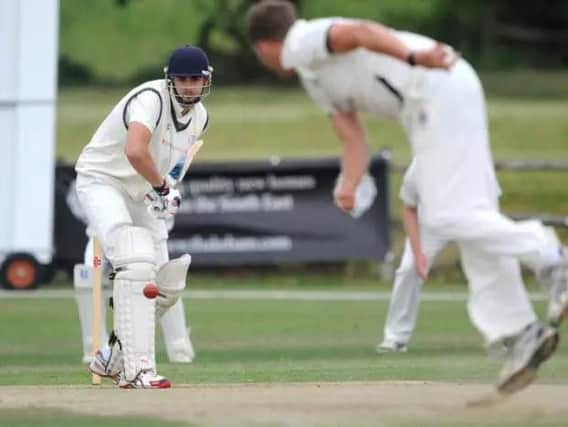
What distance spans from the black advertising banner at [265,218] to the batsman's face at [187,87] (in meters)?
11.2

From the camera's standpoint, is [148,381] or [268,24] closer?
[268,24]

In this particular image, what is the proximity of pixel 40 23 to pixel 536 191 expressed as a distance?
9.39 m

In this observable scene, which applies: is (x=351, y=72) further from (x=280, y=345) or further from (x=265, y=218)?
(x=265, y=218)

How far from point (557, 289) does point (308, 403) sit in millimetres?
1324

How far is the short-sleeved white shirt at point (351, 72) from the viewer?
8.87 m

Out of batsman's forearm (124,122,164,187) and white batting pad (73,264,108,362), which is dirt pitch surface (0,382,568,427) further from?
white batting pad (73,264,108,362)

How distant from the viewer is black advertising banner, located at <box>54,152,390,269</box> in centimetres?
2173

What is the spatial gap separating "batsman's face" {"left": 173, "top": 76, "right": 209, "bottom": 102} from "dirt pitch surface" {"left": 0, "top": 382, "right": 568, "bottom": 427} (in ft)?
5.40

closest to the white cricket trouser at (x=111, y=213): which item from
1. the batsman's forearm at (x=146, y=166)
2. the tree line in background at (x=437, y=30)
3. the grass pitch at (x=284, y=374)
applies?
the batsman's forearm at (x=146, y=166)

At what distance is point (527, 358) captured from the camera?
8.75m

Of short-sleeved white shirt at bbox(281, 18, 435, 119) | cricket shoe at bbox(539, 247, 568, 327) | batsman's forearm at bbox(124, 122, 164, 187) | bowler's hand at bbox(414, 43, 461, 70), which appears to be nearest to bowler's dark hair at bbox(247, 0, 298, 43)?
short-sleeved white shirt at bbox(281, 18, 435, 119)

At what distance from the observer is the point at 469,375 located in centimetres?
1107

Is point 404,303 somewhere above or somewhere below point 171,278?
below

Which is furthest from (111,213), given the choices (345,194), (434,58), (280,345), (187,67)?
(280,345)
